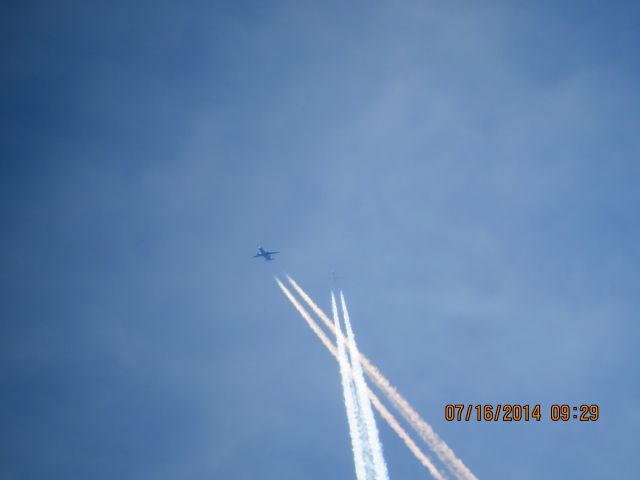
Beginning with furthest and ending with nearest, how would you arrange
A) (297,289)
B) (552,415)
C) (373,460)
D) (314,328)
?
(297,289), (314,328), (552,415), (373,460)

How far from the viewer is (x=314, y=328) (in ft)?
302

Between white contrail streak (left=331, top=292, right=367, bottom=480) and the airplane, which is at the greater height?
the airplane

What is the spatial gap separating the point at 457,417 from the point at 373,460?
39.4 feet

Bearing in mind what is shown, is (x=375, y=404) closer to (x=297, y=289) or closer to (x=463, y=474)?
(x=463, y=474)

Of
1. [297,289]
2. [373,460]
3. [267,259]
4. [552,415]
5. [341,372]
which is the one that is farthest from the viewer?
[267,259]

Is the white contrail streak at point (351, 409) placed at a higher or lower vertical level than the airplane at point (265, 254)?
lower

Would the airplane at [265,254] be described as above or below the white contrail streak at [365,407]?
above

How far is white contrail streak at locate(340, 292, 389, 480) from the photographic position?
68688 mm

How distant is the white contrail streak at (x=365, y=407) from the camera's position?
68688 mm

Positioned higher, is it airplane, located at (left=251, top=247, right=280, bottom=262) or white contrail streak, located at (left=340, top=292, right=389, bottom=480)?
airplane, located at (left=251, top=247, right=280, bottom=262)

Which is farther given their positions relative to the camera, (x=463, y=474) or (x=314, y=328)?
(x=314, y=328)

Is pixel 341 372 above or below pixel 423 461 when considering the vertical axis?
above

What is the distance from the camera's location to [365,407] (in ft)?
252

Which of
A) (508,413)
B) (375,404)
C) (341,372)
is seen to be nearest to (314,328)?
(341,372)
